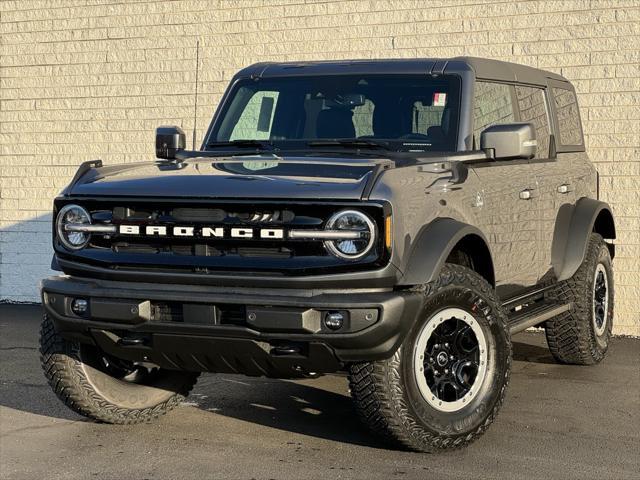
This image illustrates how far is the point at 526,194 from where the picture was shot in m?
6.73

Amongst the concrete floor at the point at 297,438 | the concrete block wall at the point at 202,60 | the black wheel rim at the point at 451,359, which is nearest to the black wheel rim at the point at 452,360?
the black wheel rim at the point at 451,359

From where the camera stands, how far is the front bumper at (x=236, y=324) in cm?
495

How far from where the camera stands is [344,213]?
5000 millimetres

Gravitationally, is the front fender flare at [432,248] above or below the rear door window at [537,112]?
below

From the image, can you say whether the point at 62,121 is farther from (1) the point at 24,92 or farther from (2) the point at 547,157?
(2) the point at 547,157

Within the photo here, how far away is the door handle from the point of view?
6668 millimetres

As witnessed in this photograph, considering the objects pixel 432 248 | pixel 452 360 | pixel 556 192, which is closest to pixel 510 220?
pixel 556 192

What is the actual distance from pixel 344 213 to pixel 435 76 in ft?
5.98

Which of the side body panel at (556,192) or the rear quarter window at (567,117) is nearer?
the side body panel at (556,192)

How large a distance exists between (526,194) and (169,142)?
210 cm

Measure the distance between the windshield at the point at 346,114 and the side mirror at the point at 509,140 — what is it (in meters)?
0.26

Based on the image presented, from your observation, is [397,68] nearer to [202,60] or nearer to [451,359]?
[451,359]

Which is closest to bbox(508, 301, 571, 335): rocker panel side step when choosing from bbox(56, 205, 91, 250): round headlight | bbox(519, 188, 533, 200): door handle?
bbox(519, 188, 533, 200): door handle

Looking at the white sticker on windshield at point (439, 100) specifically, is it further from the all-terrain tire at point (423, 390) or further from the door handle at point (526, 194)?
the all-terrain tire at point (423, 390)
